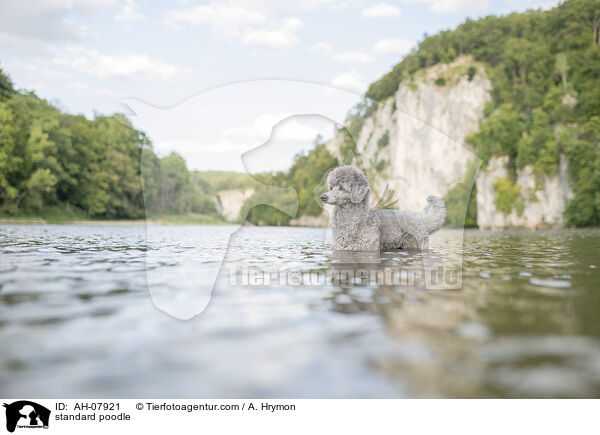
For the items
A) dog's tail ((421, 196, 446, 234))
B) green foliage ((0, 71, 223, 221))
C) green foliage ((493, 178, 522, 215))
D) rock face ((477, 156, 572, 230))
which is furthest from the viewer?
green foliage ((493, 178, 522, 215))

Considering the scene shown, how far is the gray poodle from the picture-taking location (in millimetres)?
6852

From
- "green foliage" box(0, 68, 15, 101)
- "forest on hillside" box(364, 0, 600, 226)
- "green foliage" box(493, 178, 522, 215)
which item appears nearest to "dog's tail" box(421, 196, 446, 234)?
"forest on hillside" box(364, 0, 600, 226)

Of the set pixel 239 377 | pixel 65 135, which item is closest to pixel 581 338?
pixel 239 377

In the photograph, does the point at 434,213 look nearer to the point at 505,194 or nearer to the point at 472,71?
the point at 505,194

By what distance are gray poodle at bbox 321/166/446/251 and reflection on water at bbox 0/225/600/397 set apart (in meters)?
2.95

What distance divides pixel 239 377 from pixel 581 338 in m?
1.99

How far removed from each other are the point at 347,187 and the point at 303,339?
4815 millimetres

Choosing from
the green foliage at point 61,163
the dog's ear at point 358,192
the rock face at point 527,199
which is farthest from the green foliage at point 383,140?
the rock face at point 527,199

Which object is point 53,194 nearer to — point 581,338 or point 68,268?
point 68,268

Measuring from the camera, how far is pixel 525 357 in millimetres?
1932

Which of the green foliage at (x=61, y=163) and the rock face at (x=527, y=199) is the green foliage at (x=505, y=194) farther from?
the green foliage at (x=61, y=163)
